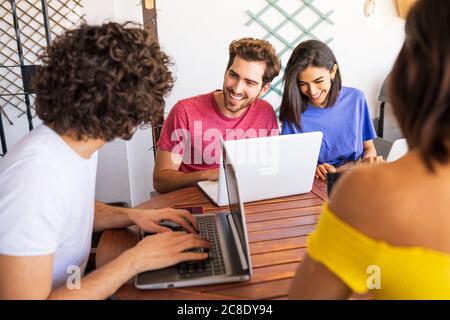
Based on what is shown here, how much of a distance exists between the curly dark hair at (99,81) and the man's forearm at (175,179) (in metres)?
0.51

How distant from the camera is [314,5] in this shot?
2469mm

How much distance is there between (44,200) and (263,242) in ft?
1.48

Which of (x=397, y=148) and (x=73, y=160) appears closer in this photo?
(x=73, y=160)

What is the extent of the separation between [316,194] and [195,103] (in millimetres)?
625

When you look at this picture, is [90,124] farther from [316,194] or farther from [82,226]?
[316,194]

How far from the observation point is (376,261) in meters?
0.48

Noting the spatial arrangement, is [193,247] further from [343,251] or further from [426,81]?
[426,81]

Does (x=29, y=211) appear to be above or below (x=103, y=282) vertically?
above

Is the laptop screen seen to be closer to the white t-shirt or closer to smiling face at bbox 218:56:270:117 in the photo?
the white t-shirt

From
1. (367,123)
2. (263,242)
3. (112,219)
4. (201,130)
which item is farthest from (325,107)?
(112,219)

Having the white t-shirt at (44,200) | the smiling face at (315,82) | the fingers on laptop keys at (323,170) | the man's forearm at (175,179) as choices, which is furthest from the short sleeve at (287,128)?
→ the white t-shirt at (44,200)

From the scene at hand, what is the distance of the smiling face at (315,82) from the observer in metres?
1.48

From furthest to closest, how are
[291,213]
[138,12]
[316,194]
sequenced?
[138,12] → [316,194] → [291,213]

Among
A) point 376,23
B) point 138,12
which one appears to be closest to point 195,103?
point 138,12
